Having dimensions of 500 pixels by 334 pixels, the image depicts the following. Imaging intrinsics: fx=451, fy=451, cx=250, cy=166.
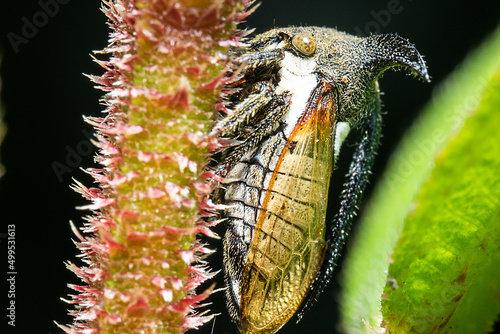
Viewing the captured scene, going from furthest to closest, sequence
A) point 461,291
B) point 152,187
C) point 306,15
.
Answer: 1. point 306,15
2. point 461,291
3. point 152,187

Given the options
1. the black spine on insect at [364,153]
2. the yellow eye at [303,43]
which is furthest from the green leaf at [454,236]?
the yellow eye at [303,43]

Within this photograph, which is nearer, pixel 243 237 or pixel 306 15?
pixel 243 237

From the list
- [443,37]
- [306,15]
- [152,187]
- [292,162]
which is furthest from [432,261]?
[443,37]

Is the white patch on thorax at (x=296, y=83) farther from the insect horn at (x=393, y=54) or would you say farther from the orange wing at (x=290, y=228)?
the insect horn at (x=393, y=54)

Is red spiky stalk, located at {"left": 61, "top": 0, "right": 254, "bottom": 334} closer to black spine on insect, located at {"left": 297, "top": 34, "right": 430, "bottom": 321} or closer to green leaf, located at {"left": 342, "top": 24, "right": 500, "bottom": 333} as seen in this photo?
green leaf, located at {"left": 342, "top": 24, "right": 500, "bottom": 333}

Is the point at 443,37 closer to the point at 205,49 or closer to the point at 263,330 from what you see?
the point at 263,330

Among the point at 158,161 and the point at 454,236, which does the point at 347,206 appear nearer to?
the point at 454,236
